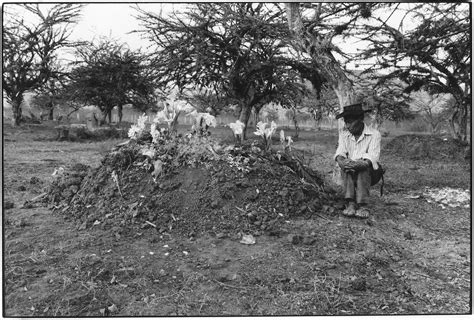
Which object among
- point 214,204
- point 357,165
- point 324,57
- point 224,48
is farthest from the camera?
point 224,48

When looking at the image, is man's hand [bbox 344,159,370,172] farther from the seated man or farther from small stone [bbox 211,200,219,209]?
small stone [bbox 211,200,219,209]

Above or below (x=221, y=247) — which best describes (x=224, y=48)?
above

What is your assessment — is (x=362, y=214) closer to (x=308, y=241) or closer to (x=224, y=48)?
(x=308, y=241)

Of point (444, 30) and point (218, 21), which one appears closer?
point (444, 30)

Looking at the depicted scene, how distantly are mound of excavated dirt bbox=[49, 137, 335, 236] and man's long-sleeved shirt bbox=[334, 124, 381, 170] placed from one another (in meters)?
0.55

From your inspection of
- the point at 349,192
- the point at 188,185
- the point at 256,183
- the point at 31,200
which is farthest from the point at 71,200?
the point at 349,192

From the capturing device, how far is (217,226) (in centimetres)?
358

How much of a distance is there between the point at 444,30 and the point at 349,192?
3.63 meters

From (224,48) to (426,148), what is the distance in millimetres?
6329

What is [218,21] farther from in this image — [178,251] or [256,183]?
[178,251]

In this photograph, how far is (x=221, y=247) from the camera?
327 centimetres

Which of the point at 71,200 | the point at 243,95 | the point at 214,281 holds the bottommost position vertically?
the point at 214,281

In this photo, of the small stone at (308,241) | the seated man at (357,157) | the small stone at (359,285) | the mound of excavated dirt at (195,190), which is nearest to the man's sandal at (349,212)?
the seated man at (357,157)

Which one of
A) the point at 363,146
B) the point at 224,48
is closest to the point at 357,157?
the point at 363,146
